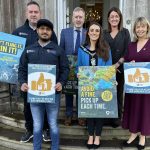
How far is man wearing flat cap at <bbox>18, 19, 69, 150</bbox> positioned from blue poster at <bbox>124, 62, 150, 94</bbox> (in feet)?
2.59

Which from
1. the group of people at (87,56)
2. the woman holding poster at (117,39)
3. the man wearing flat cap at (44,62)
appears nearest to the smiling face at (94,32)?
the group of people at (87,56)

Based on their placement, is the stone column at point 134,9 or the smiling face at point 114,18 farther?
the stone column at point 134,9

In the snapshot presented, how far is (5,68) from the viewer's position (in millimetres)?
4562

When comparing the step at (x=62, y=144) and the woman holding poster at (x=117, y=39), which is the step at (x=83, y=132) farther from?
the woman holding poster at (x=117, y=39)

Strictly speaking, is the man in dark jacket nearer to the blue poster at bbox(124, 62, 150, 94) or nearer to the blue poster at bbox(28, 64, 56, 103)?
the blue poster at bbox(28, 64, 56, 103)

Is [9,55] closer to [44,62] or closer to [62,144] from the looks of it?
[44,62]

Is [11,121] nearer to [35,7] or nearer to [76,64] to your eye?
[76,64]

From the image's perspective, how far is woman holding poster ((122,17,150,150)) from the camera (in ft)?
12.8

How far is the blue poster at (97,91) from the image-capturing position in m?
3.90

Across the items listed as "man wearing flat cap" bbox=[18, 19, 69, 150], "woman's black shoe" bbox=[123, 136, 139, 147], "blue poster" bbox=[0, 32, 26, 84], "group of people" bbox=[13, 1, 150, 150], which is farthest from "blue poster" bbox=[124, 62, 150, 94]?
"blue poster" bbox=[0, 32, 26, 84]

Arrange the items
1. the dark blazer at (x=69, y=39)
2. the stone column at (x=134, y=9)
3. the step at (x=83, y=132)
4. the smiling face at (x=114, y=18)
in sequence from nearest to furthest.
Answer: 1. the smiling face at (x=114, y=18)
2. the dark blazer at (x=69, y=39)
3. the step at (x=83, y=132)
4. the stone column at (x=134, y=9)

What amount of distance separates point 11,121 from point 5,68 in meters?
1.04

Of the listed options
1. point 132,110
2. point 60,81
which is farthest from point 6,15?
point 132,110

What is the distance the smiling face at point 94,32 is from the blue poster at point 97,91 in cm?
39
